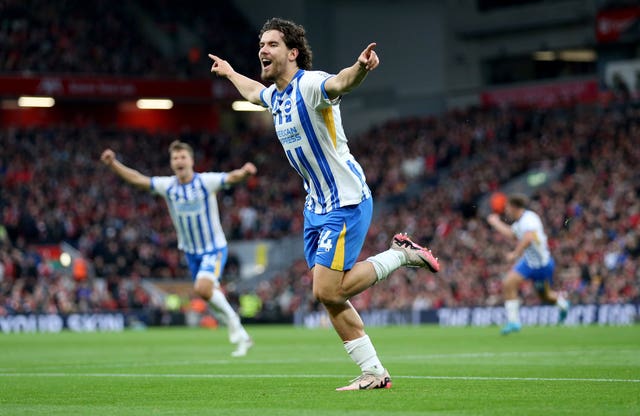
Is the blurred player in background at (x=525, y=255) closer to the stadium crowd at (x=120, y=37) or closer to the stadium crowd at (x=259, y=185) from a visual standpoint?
the stadium crowd at (x=259, y=185)

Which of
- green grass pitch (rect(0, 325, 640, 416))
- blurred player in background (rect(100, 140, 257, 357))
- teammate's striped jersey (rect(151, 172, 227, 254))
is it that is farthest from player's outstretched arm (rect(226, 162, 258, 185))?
green grass pitch (rect(0, 325, 640, 416))

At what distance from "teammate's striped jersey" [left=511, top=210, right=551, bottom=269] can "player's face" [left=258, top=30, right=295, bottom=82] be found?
1226cm

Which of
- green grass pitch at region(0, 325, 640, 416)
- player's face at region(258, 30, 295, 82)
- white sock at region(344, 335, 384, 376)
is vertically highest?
player's face at region(258, 30, 295, 82)

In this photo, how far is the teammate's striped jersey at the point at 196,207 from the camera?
17.8 m

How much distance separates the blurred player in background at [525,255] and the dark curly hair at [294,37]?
1157 cm

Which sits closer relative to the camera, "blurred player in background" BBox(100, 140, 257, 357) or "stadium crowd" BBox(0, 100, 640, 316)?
"blurred player in background" BBox(100, 140, 257, 357)

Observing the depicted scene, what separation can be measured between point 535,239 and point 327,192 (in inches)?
484

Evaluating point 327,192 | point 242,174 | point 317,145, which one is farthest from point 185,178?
point 317,145

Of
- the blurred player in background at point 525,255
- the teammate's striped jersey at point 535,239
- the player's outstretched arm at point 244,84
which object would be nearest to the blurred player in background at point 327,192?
the player's outstretched arm at point 244,84

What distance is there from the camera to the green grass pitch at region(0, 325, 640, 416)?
834 cm

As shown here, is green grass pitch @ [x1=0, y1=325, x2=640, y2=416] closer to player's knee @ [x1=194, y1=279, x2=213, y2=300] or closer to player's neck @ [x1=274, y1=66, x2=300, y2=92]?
player's knee @ [x1=194, y1=279, x2=213, y2=300]

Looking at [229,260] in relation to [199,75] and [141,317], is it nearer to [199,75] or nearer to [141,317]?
[141,317]

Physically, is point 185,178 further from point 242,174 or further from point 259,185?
point 259,185

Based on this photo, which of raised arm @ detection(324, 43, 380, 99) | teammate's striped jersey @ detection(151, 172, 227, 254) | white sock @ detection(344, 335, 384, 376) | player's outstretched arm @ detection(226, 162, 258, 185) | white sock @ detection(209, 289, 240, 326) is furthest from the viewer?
teammate's striped jersey @ detection(151, 172, 227, 254)
